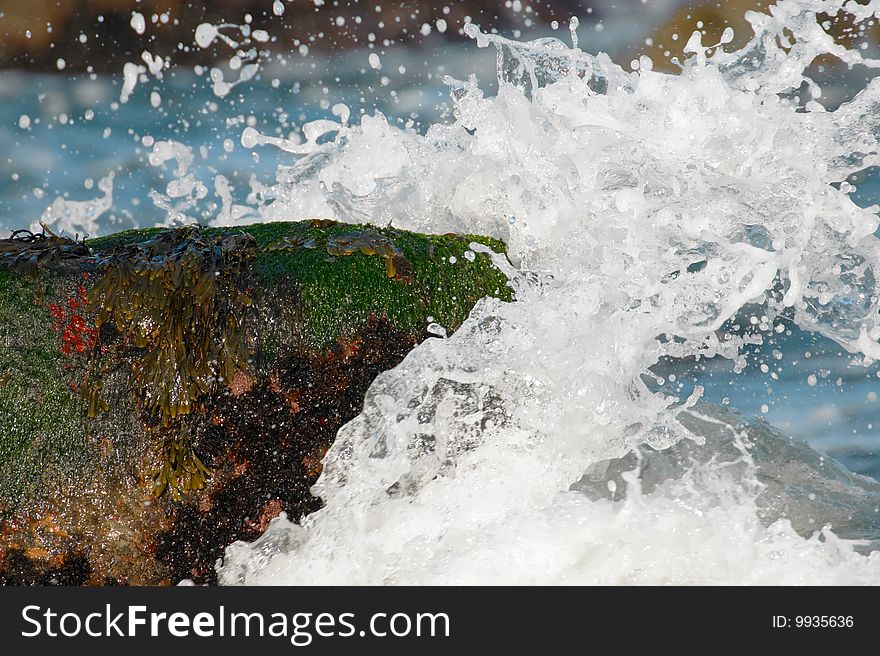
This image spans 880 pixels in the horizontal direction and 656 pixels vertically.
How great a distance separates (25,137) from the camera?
29.1 feet

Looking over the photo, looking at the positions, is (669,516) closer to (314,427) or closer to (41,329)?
(314,427)

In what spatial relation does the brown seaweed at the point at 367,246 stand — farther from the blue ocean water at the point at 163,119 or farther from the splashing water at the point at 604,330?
the blue ocean water at the point at 163,119

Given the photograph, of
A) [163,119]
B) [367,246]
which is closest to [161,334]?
[367,246]

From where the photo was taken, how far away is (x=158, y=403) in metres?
2.61

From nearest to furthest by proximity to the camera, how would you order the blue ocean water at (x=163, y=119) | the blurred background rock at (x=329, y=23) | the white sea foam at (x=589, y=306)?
the white sea foam at (x=589, y=306) → the blue ocean water at (x=163, y=119) → the blurred background rock at (x=329, y=23)

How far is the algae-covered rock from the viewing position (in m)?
2.62

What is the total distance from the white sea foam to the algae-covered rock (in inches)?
5.6

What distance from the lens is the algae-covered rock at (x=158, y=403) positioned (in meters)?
2.62

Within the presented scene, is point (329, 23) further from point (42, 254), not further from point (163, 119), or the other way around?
point (42, 254)

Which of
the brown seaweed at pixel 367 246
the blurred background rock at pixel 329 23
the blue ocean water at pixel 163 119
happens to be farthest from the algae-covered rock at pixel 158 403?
the blurred background rock at pixel 329 23

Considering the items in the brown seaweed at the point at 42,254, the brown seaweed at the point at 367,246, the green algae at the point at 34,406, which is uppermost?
the brown seaweed at the point at 367,246

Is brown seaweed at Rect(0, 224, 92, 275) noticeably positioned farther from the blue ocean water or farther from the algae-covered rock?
the blue ocean water

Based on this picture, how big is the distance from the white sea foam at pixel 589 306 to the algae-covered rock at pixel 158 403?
0.46 ft

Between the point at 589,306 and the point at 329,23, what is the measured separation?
7.25m
